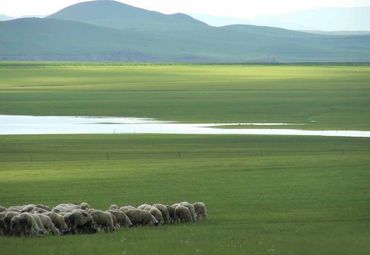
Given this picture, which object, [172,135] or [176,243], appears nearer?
[176,243]

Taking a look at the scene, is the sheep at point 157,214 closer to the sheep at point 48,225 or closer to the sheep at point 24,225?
the sheep at point 48,225

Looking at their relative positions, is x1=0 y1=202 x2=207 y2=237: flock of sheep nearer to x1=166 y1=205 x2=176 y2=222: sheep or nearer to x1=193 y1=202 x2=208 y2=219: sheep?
x1=166 y1=205 x2=176 y2=222: sheep

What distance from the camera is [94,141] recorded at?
1845 inches

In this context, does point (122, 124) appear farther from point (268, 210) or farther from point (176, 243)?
point (176, 243)

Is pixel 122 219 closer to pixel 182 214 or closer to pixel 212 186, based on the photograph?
pixel 182 214

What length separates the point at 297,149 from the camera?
4250 centimetres

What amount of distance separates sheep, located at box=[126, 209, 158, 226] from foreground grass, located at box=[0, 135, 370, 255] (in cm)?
43

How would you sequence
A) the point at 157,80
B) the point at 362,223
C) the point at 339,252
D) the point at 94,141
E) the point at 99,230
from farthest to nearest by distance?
the point at 157,80, the point at 94,141, the point at 362,223, the point at 99,230, the point at 339,252

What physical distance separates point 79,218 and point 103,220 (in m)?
0.46

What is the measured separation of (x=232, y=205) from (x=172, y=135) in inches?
1057

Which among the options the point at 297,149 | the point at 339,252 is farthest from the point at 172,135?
the point at 339,252

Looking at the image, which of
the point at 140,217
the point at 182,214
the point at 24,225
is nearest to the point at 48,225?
the point at 24,225

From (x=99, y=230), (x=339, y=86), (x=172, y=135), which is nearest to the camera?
(x=99, y=230)

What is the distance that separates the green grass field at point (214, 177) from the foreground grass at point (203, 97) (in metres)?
0.21
